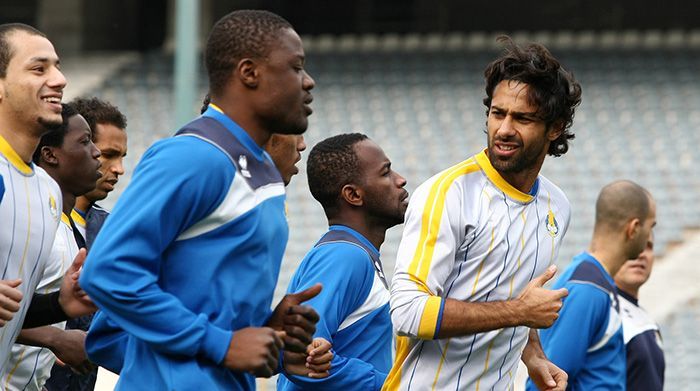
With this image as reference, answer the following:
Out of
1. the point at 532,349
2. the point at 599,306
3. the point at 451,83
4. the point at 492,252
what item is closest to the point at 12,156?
the point at 492,252

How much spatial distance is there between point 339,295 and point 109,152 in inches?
64.0

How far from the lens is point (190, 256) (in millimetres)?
3094

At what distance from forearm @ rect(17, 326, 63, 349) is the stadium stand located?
8.13 m

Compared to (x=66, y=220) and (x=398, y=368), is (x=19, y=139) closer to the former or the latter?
(x=66, y=220)

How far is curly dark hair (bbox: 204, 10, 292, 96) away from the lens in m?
3.25

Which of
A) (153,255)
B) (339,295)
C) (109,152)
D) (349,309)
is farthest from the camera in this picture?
(109,152)

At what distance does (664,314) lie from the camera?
1255cm

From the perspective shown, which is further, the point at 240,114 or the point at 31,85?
the point at 31,85

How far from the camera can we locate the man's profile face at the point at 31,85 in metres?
3.82

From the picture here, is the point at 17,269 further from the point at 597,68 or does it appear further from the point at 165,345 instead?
the point at 597,68

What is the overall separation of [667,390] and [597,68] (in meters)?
7.73

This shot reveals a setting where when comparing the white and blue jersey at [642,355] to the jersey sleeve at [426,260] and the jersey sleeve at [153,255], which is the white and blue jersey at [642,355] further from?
the jersey sleeve at [153,255]

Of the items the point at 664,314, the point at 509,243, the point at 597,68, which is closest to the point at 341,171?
the point at 509,243

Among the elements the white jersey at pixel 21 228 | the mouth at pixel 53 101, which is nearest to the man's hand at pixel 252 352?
the white jersey at pixel 21 228
